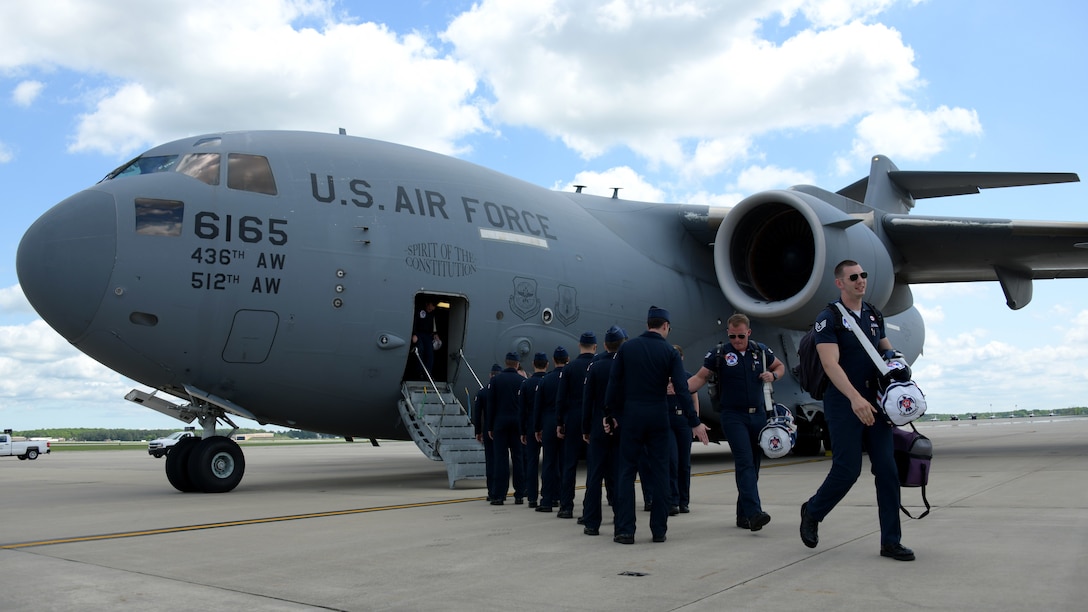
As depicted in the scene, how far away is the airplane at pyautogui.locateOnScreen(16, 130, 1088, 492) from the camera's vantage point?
9391 millimetres

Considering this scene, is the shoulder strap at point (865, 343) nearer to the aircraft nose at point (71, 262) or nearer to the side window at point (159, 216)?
the side window at point (159, 216)

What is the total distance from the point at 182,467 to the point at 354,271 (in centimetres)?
295

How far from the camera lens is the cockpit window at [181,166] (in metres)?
10.0

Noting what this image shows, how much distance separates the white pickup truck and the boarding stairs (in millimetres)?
26207

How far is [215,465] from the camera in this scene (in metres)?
10.1

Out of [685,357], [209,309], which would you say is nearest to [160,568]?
[209,309]

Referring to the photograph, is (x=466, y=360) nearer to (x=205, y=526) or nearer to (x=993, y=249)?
(x=205, y=526)

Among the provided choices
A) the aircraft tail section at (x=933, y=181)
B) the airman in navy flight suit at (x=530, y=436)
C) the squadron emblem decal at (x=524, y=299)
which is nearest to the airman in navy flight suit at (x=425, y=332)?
the squadron emblem decal at (x=524, y=299)

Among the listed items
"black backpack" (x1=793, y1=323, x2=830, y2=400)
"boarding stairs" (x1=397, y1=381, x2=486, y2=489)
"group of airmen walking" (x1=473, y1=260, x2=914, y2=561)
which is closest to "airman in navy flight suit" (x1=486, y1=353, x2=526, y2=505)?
"group of airmen walking" (x1=473, y1=260, x2=914, y2=561)

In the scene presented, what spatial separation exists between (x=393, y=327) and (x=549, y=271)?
261cm

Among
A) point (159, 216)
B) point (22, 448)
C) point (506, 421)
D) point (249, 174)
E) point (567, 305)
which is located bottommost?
point (22, 448)

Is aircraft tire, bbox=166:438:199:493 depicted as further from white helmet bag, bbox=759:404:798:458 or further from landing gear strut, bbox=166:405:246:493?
white helmet bag, bbox=759:404:798:458

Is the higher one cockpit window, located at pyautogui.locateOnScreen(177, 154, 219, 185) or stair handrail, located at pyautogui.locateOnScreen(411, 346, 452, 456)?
cockpit window, located at pyautogui.locateOnScreen(177, 154, 219, 185)

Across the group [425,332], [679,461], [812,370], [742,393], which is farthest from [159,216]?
[812,370]
